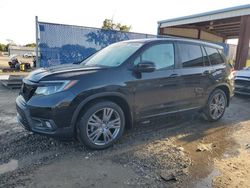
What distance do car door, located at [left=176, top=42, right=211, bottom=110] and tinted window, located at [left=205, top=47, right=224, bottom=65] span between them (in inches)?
7.3

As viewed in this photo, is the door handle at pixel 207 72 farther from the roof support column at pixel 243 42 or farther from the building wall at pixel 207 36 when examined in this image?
the building wall at pixel 207 36

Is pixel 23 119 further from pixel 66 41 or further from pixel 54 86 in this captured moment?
pixel 66 41

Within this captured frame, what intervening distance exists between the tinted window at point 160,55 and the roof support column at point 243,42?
40.1ft

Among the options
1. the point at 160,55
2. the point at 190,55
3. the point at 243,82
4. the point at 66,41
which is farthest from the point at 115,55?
the point at 243,82

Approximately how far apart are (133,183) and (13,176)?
4.99 feet

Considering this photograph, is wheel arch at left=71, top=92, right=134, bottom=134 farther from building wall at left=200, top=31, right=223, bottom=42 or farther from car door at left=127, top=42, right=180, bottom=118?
building wall at left=200, top=31, right=223, bottom=42

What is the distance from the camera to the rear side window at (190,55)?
4.86 m

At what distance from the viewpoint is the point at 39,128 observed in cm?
362

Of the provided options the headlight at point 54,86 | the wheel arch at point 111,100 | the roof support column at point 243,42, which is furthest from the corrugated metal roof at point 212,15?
the headlight at point 54,86

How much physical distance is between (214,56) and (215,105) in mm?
1153

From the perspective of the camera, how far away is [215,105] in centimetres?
576

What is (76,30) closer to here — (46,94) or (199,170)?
(46,94)

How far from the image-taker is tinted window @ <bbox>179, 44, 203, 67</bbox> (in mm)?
4867

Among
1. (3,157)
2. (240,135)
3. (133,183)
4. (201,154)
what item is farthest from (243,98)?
(3,157)
